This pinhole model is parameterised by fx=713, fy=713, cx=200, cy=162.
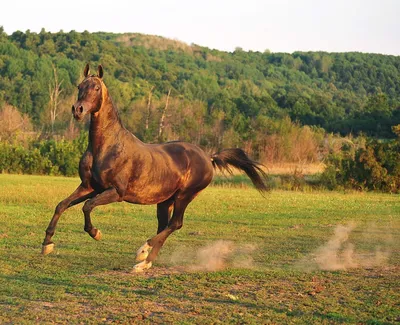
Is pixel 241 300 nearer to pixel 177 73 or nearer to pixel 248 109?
pixel 248 109

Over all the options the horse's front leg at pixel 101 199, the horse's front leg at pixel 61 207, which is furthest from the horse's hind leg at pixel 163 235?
the horse's front leg at pixel 61 207

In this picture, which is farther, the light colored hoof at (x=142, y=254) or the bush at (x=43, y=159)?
the bush at (x=43, y=159)

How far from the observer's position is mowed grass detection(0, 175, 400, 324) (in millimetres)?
6992

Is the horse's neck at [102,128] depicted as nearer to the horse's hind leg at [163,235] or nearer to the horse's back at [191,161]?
the horse's back at [191,161]

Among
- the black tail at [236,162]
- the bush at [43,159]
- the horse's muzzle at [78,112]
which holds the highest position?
the horse's muzzle at [78,112]

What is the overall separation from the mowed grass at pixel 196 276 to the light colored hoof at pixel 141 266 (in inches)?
4.9

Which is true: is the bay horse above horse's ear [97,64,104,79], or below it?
below

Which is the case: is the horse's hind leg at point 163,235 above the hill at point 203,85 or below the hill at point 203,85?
below

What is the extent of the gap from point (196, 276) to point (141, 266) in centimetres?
83

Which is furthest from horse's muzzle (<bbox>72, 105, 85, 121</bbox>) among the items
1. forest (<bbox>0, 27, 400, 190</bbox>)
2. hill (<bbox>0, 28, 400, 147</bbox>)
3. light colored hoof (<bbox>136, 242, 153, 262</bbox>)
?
hill (<bbox>0, 28, 400, 147</bbox>)

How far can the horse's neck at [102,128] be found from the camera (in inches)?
352

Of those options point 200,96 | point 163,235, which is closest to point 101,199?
point 163,235

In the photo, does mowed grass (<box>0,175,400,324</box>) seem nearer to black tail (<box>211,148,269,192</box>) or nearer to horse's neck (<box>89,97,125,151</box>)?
black tail (<box>211,148,269,192</box>)

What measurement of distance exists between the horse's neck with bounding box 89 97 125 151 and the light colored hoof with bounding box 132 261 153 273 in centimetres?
165
